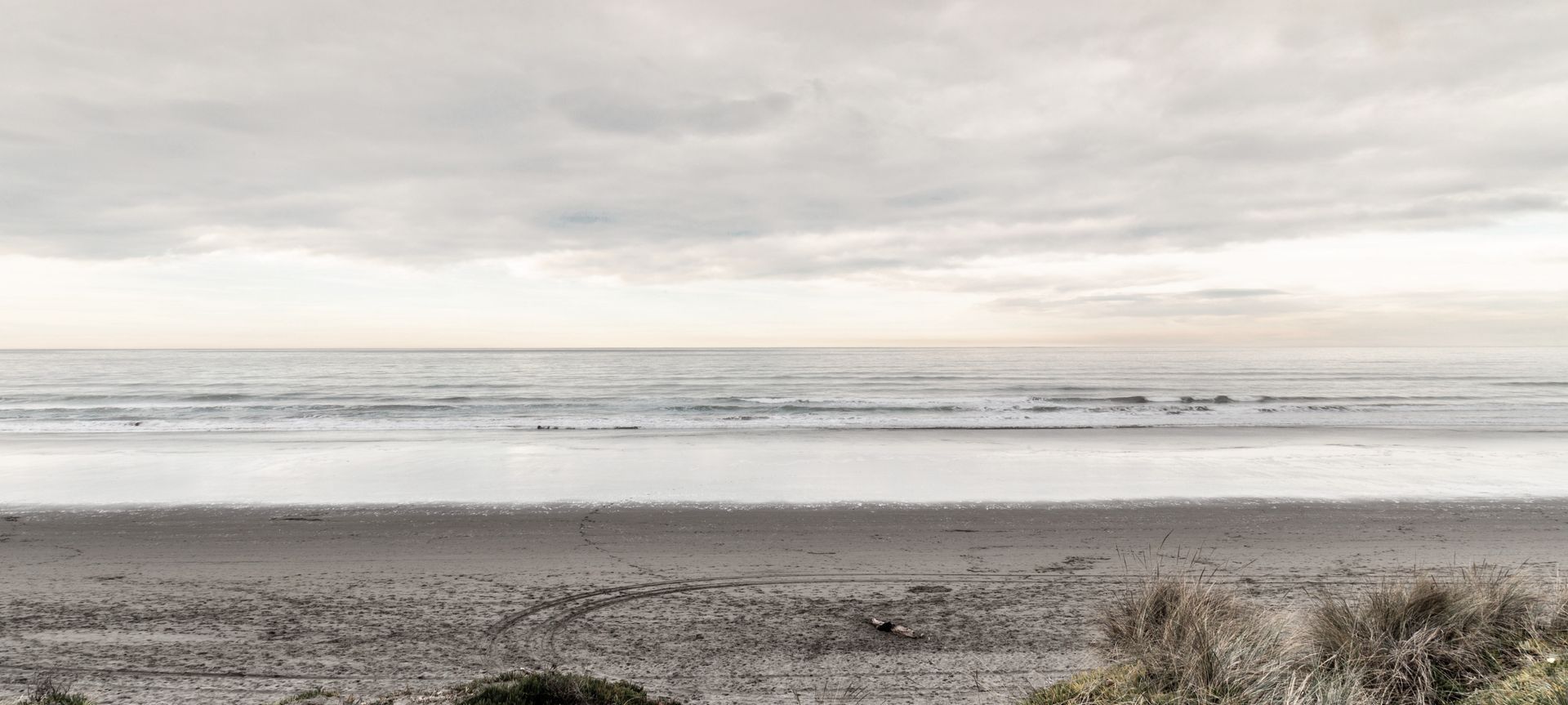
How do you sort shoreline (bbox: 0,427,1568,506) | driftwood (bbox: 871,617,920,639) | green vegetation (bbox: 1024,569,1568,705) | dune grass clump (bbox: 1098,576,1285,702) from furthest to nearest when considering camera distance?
shoreline (bbox: 0,427,1568,506) → driftwood (bbox: 871,617,920,639) → dune grass clump (bbox: 1098,576,1285,702) → green vegetation (bbox: 1024,569,1568,705)

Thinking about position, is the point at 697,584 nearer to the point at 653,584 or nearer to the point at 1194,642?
the point at 653,584

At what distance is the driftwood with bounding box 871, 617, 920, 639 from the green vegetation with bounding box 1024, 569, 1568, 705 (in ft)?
4.32

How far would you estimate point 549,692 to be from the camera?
3727 millimetres

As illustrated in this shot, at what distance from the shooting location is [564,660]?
502 centimetres

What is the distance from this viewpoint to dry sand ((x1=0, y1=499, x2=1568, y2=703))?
15.9 feet

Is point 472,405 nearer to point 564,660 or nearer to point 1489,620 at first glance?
point 564,660

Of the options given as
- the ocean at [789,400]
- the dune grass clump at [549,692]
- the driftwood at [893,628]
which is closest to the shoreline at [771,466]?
the ocean at [789,400]

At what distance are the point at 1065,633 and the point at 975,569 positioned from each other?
1.79m

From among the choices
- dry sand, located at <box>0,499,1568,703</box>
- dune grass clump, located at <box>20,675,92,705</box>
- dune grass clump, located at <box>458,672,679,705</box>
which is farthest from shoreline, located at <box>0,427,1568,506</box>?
dune grass clump, located at <box>458,672,679,705</box>

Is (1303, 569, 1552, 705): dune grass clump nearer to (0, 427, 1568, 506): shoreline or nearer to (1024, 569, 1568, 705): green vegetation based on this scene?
(1024, 569, 1568, 705): green vegetation

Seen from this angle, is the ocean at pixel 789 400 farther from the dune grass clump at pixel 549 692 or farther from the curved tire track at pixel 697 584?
the dune grass clump at pixel 549 692

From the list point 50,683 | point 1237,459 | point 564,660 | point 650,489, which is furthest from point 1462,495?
point 50,683

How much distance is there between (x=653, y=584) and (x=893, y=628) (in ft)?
7.53

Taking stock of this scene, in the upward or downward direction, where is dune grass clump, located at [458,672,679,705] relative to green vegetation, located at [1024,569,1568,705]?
downward
